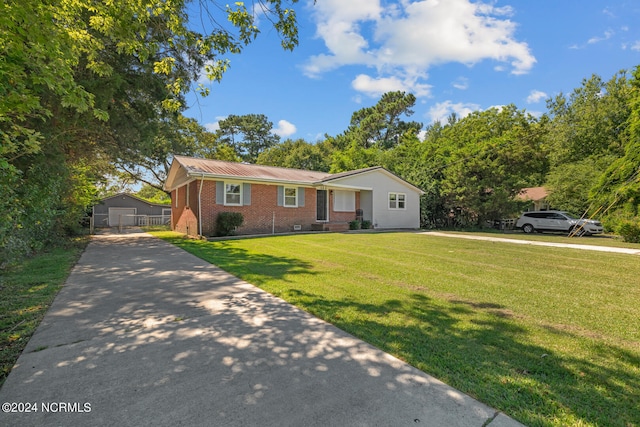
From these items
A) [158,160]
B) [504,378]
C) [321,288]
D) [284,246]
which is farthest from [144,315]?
[158,160]

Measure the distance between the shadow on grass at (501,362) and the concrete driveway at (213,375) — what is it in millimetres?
199

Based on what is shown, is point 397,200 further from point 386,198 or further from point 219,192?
point 219,192

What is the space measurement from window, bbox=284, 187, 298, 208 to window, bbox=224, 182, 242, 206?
2736 millimetres

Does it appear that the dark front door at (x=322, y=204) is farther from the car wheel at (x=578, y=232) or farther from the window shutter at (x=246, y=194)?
the car wheel at (x=578, y=232)

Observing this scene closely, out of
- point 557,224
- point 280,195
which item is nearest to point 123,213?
point 280,195

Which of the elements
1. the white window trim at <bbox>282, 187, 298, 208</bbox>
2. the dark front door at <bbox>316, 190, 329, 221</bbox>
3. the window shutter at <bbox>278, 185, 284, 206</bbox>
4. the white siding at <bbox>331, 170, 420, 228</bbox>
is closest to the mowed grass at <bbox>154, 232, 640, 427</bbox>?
the window shutter at <bbox>278, 185, 284, 206</bbox>

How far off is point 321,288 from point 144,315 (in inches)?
106

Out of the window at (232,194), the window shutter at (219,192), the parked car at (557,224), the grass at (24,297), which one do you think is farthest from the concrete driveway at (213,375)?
the parked car at (557,224)

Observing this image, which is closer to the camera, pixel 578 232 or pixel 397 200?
pixel 578 232

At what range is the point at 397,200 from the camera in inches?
837

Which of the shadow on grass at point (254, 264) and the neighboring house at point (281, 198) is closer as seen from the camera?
the shadow on grass at point (254, 264)

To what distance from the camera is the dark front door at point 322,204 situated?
18422mm

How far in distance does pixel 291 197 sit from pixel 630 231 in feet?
53.8

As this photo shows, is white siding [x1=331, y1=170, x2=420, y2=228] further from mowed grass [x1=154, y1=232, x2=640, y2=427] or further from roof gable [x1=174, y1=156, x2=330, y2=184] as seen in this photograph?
mowed grass [x1=154, y1=232, x2=640, y2=427]
